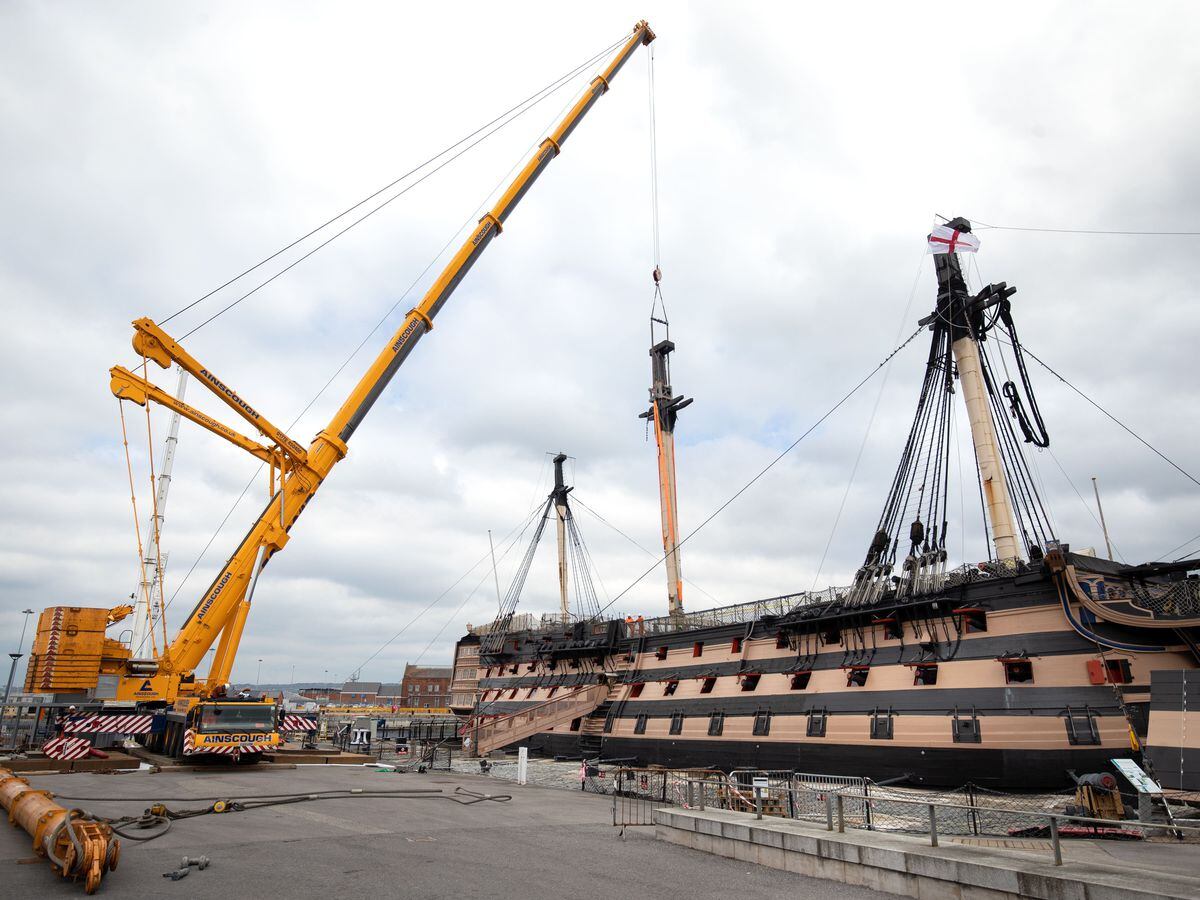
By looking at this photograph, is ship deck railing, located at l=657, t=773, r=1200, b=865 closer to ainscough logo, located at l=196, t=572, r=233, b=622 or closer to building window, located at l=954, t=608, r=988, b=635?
building window, located at l=954, t=608, r=988, b=635

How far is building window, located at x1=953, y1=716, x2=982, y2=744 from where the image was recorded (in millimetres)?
18156

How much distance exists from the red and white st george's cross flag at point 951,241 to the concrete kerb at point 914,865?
66.3 ft

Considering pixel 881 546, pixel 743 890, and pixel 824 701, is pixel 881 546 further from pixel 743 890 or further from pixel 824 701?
pixel 743 890

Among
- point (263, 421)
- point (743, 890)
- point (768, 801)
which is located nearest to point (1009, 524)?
point (768, 801)

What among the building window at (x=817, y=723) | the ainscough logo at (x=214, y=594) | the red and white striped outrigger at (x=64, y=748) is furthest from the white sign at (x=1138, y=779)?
the red and white striped outrigger at (x=64, y=748)

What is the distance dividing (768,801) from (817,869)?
5.35 m

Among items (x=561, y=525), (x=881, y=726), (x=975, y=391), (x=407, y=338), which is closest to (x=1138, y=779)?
(x=881, y=726)

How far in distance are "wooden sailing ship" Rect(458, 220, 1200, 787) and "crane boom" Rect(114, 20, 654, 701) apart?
641 inches

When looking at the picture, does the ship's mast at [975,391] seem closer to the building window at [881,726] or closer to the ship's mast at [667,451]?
the building window at [881,726]

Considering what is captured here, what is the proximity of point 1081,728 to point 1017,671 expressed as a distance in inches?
75.1

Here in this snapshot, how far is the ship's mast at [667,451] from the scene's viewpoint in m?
39.1

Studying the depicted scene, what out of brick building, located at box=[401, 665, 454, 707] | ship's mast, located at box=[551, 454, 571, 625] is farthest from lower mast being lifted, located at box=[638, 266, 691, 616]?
brick building, located at box=[401, 665, 454, 707]

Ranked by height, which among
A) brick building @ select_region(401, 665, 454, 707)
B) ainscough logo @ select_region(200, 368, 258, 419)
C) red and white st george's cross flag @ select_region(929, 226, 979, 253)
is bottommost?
brick building @ select_region(401, 665, 454, 707)

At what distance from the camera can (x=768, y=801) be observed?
48.9 feet
